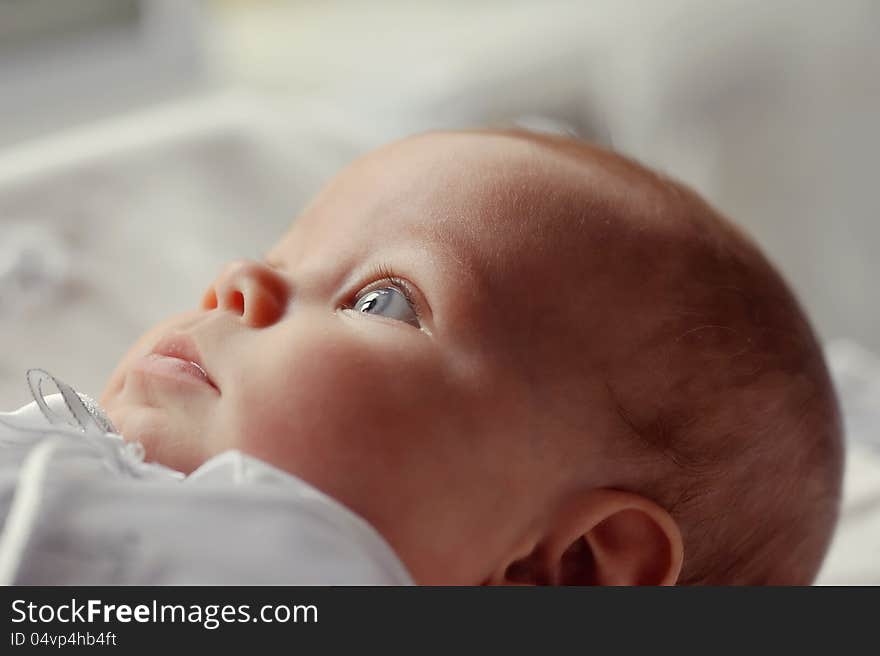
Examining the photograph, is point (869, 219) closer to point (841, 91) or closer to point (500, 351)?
point (841, 91)

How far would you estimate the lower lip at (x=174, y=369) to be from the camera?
2.31 ft

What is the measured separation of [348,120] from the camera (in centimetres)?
147

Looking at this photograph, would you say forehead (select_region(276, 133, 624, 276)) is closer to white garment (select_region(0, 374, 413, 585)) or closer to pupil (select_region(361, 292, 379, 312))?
pupil (select_region(361, 292, 379, 312))

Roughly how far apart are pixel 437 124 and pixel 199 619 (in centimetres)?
110

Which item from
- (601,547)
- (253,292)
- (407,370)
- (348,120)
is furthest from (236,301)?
(348,120)

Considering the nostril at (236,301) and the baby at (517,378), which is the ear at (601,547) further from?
the nostril at (236,301)

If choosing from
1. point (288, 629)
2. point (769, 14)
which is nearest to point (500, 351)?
point (288, 629)

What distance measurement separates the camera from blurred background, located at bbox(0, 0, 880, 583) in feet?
3.64

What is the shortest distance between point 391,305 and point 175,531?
0.71ft

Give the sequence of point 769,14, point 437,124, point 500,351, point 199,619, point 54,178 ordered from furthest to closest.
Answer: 1. point 769,14
2. point 437,124
3. point 54,178
4. point 500,351
5. point 199,619

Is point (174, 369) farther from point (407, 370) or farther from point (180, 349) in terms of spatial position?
point (407, 370)

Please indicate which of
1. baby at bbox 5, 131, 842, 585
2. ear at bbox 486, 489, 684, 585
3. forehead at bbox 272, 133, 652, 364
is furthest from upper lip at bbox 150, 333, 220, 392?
ear at bbox 486, 489, 684, 585

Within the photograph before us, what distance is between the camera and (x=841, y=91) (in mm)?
2082

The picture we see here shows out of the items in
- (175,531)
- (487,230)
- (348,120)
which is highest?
(348,120)
